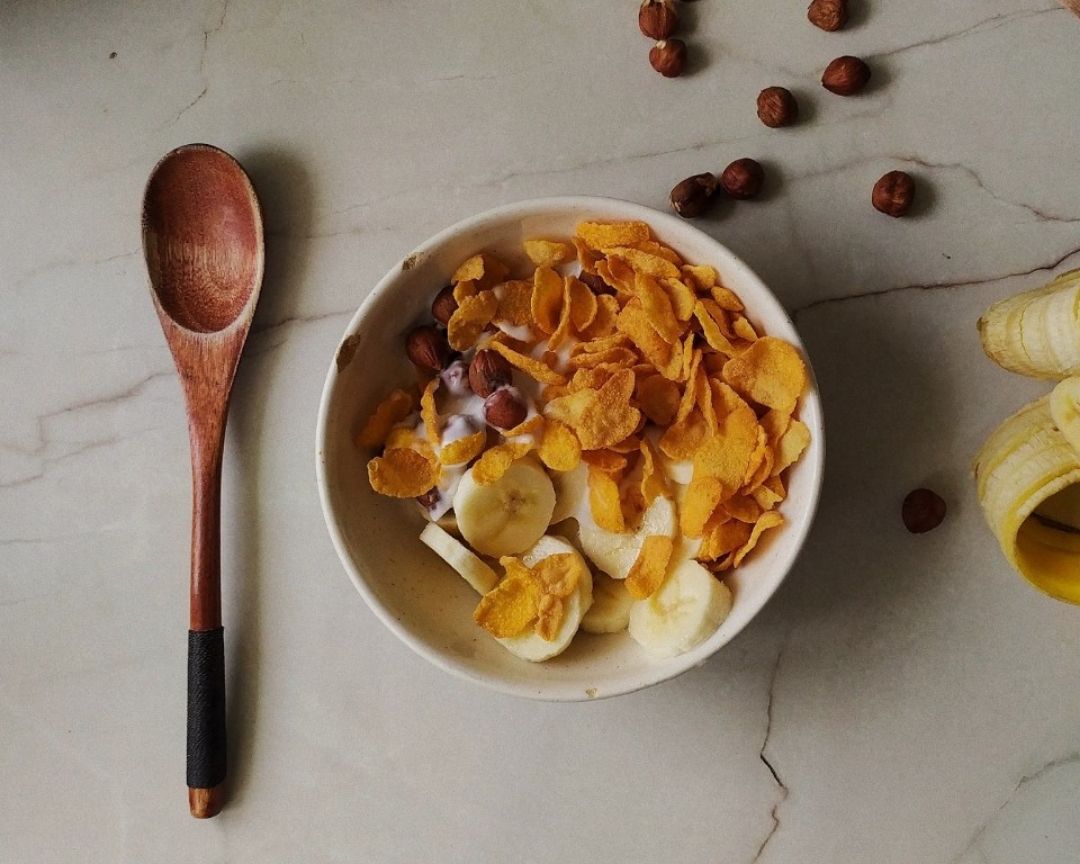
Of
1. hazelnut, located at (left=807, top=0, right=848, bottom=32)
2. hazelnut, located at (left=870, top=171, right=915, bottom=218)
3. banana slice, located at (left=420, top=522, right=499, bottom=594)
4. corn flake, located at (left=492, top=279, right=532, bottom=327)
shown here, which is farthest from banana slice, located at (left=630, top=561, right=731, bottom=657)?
hazelnut, located at (left=807, top=0, right=848, bottom=32)

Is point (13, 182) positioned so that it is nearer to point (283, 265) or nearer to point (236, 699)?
point (283, 265)

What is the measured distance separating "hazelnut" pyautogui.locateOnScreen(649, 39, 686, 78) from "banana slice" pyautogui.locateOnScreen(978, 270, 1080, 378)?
12.2 inches

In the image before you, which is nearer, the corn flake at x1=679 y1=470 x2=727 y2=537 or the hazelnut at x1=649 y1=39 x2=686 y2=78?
the corn flake at x1=679 y1=470 x2=727 y2=537

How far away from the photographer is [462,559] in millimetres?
734

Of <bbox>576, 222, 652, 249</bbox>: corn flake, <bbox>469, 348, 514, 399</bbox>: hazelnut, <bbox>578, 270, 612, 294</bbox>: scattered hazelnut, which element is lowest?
<bbox>469, 348, 514, 399</bbox>: hazelnut

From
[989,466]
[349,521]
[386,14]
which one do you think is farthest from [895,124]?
[349,521]

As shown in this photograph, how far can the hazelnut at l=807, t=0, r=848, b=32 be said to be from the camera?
804 mm

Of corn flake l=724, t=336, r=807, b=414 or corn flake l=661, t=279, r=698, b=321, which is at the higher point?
corn flake l=661, t=279, r=698, b=321

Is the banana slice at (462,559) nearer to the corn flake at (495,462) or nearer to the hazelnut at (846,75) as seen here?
the corn flake at (495,462)

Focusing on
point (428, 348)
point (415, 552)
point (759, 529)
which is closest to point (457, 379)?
point (428, 348)

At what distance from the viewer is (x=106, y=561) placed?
0.89m

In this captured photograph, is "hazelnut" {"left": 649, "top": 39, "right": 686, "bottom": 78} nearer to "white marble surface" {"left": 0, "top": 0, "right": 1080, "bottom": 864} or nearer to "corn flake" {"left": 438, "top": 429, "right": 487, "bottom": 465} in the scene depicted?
"white marble surface" {"left": 0, "top": 0, "right": 1080, "bottom": 864}

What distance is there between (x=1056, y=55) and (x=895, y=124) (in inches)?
5.3

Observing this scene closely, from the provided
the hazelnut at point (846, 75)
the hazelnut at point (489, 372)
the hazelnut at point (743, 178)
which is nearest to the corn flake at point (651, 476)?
the hazelnut at point (489, 372)
